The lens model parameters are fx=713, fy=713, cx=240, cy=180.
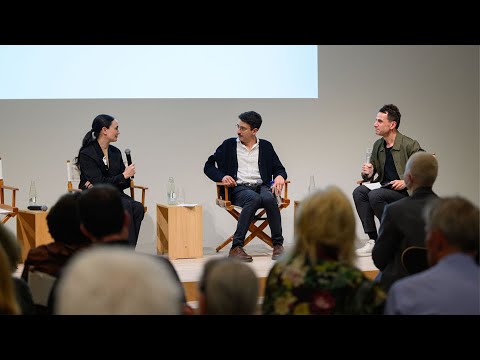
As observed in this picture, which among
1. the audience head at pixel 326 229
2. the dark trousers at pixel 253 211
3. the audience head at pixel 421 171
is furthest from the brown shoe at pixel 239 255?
the audience head at pixel 326 229

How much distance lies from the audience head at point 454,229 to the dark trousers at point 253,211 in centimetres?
335

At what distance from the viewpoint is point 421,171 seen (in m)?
3.32

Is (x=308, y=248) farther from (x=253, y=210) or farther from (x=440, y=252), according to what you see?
(x=253, y=210)

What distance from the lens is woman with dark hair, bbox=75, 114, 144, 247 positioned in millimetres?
5527

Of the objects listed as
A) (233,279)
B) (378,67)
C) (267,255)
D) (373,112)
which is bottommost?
(267,255)

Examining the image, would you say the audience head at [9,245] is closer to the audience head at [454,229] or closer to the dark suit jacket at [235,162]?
the audience head at [454,229]

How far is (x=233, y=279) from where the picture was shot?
182cm

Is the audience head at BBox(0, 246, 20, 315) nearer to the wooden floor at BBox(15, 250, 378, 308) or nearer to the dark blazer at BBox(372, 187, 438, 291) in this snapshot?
the dark blazer at BBox(372, 187, 438, 291)

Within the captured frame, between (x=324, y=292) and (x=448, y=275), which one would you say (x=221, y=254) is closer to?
(x=324, y=292)

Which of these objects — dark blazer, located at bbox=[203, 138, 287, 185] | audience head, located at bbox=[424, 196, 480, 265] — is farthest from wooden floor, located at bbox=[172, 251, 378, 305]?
audience head, located at bbox=[424, 196, 480, 265]

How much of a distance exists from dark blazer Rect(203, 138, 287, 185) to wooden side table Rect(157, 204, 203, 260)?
0.37 metres
